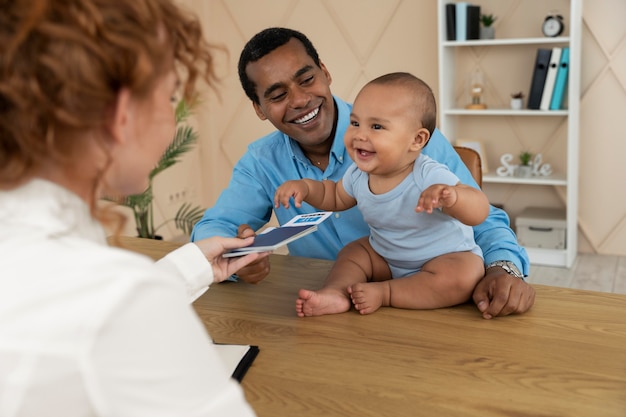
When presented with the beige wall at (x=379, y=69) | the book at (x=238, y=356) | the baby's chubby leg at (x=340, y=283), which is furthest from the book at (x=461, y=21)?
the book at (x=238, y=356)

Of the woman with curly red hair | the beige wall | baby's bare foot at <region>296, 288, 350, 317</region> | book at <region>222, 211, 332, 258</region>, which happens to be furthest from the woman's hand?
the beige wall

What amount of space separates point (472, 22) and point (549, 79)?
52cm

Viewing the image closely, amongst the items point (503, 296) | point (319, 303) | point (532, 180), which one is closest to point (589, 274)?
point (532, 180)

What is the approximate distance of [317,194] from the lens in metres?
1.56

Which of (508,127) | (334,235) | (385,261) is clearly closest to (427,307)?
(385,261)

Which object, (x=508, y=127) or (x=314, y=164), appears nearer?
(x=314, y=164)

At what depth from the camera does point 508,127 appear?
3.79 meters

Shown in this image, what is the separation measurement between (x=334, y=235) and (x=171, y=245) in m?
0.48

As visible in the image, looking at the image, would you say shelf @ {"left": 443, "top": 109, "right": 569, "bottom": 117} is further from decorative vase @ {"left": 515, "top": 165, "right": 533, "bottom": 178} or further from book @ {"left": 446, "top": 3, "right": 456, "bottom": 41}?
book @ {"left": 446, "top": 3, "right": 456, "bottom": 41}

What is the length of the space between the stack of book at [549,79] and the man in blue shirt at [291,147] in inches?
74.7

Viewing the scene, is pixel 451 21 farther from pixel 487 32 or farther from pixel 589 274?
pixel 589 274

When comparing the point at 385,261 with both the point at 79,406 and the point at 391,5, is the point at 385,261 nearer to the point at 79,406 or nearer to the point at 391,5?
the point at 79,406

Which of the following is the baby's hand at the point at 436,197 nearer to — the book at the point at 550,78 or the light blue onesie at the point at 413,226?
the light blue onesie at the point at 413,226

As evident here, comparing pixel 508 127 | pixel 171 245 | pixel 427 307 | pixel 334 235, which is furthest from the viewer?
pixel 508 127
